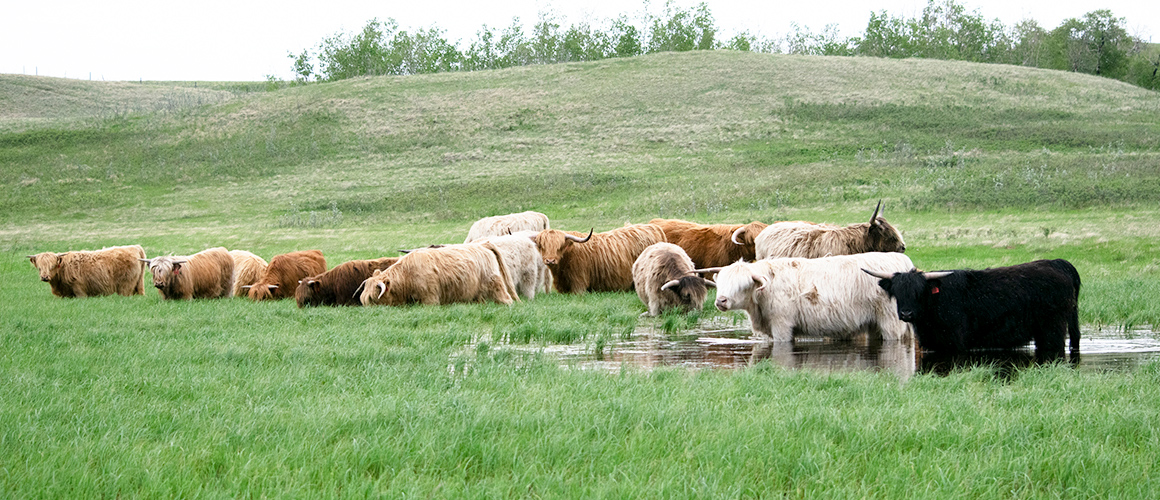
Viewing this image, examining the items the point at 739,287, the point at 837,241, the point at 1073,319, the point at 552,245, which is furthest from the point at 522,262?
the point at 1073,319

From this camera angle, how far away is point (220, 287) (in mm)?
14891

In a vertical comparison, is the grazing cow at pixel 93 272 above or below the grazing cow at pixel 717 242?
below

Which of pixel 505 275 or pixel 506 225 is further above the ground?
pixel 506 225

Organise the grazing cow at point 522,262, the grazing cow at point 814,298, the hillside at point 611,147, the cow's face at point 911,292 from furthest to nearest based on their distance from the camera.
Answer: the hillside at point 611,147 → the grazing cow at point 522,262 → the grazing cow at point 814,298 → the cow's face at point 911,292

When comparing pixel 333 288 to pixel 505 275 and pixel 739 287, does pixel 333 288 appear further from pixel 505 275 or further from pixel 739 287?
pixel 739 287

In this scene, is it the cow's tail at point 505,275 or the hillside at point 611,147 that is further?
the hillside at point 611,147

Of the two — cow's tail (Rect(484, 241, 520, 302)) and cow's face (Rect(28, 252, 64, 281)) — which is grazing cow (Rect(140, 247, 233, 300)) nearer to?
cow's face (Rect(28, 252, 64, 281))

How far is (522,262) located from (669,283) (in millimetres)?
3642

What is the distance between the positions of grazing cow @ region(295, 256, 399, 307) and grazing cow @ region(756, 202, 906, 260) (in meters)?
5.55

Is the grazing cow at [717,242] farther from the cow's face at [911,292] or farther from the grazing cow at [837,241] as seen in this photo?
the cow's face at [911,292]

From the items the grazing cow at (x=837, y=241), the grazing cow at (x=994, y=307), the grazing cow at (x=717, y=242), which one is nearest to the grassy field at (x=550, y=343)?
the grazing cow at (x=994, y=307)

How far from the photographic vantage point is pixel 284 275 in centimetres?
1384

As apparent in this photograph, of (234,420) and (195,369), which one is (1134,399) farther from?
(195,369)

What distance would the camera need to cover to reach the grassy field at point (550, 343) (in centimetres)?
393
